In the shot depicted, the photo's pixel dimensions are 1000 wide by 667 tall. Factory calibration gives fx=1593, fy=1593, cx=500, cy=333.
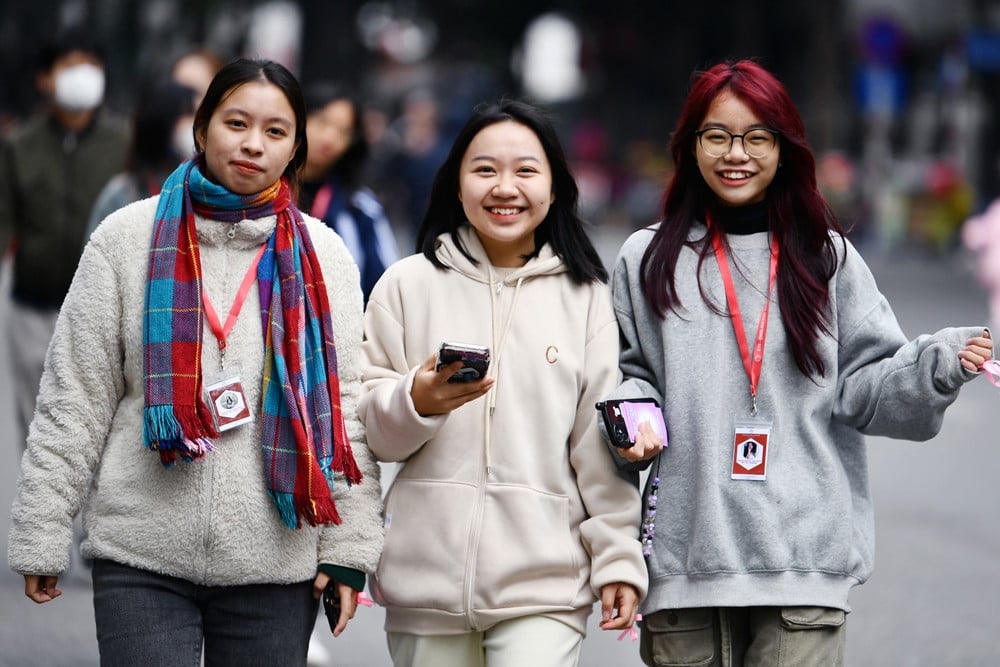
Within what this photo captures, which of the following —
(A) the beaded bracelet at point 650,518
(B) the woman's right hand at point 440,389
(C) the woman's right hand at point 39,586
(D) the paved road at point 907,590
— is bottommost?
(D) the paved road at point 907,590

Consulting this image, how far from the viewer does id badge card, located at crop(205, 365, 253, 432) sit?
3504 mm

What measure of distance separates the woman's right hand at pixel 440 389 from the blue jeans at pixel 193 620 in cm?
50

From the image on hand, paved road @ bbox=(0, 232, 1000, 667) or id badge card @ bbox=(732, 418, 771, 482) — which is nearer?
id badge card @ bbox=(732, 418, 771, 482)

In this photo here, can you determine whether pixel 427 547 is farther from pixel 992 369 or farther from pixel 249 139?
pixel 992 369

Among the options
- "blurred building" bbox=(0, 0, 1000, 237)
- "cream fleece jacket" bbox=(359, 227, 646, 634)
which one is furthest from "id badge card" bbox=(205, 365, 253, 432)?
"blurred building" bbox=(0, 0, 1000, 237)

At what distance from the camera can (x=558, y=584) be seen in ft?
12.1

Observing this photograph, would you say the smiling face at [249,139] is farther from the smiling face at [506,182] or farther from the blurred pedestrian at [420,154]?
the blurred pedestrian at [420,154]

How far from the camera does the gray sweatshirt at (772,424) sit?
3.66 metres

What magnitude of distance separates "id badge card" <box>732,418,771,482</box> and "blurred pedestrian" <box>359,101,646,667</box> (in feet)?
0.83

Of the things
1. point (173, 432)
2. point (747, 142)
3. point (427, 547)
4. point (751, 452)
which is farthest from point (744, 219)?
point (173, 432)

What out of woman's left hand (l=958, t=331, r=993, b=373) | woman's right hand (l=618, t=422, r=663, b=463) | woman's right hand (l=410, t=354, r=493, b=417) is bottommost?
woman's right hand (l=618, t=422, r=663, b=463)

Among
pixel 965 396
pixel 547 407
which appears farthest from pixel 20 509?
pixel 965 396

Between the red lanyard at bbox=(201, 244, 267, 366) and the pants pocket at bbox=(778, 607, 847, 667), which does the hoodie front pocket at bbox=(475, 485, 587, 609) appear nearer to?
the pants pocket at bbox=(778, 607, 847, 667)

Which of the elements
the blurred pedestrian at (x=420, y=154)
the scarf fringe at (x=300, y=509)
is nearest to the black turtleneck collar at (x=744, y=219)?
the scarf fringe at (x=300, y=509)
